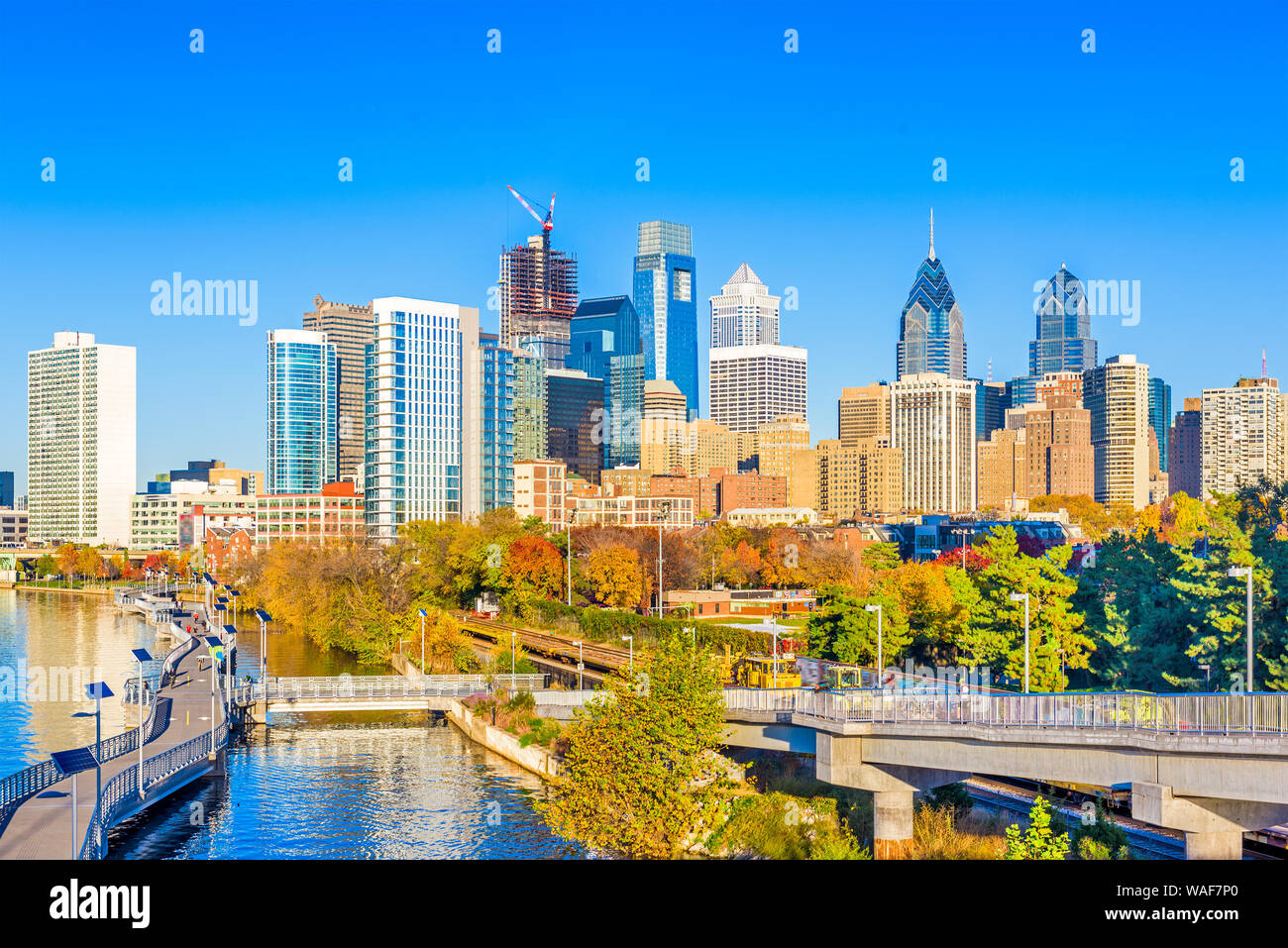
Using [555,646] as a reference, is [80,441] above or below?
above

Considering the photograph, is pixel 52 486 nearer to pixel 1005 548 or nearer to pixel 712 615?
pixel 712 615

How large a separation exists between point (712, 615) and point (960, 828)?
46.8m

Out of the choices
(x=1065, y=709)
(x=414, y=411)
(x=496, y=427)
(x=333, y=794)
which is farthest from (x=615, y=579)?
(x=496, y=427)

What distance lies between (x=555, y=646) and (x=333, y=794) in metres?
27.4

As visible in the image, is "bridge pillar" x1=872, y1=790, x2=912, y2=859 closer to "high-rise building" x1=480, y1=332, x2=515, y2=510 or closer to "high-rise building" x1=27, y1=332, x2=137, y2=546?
"high-rise building" x1=480, y1=332, x2=515, y2=510

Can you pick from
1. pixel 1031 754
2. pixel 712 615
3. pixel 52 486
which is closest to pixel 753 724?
pixel 1031 754

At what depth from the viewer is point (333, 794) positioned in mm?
34000

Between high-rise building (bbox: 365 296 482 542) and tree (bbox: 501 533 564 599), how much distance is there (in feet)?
156

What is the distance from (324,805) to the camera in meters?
32.7

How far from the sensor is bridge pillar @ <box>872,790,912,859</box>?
2519 cm

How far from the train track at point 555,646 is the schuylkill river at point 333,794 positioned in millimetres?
9094

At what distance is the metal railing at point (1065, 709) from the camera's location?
20.1m

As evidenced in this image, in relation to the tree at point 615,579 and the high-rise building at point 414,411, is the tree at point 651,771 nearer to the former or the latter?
the tree at point 615,579

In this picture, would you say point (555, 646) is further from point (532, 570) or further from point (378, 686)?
point (532, 570)
